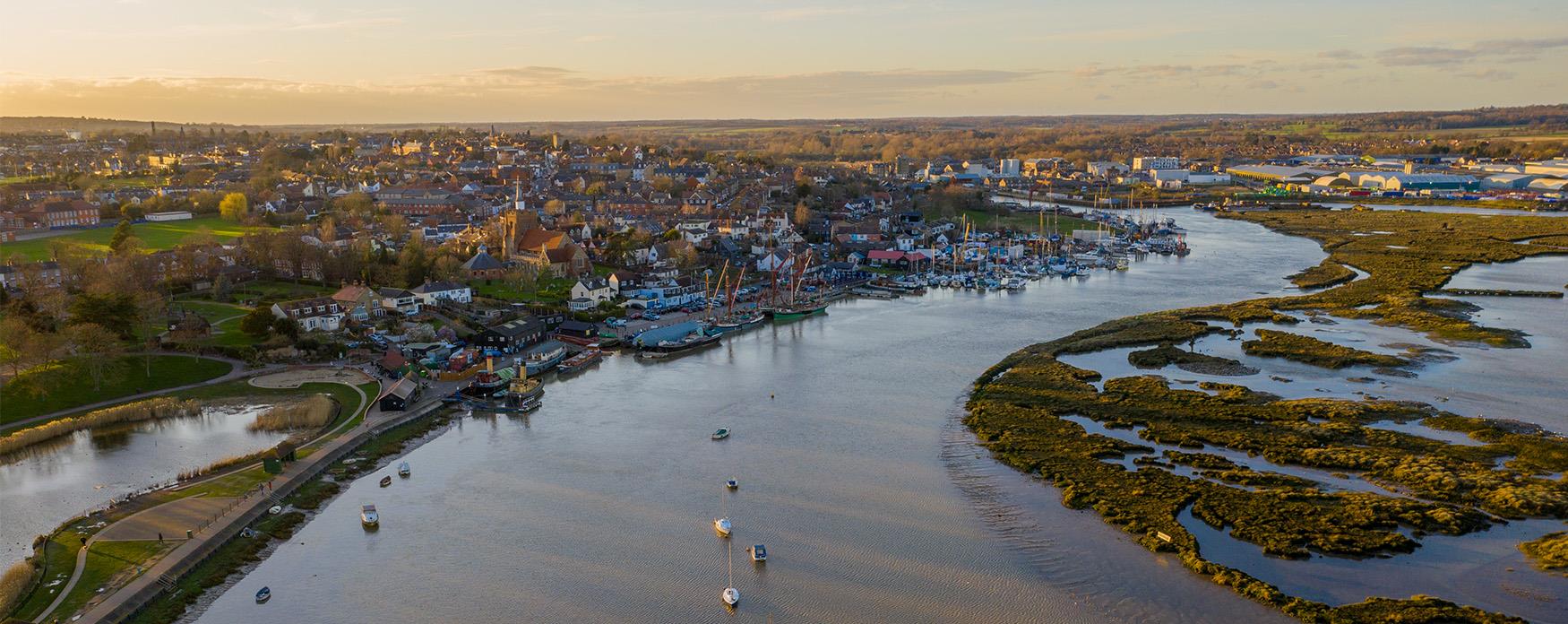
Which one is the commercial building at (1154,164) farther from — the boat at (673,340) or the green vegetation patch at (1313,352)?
the boat at (673,340)

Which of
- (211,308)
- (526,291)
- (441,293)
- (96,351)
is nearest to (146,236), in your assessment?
(211,308)

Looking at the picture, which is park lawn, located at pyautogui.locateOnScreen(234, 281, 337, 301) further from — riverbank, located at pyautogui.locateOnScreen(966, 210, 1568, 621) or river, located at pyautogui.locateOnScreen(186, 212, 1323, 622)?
riverbank, located at pyautogui.locateOnScreen(966, 210, 1568, 621)

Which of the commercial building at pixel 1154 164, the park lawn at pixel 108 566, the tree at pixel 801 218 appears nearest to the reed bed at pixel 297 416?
the park lawn at pixel 108 566

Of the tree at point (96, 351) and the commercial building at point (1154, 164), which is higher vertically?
the commercial building at point (1154, 164)

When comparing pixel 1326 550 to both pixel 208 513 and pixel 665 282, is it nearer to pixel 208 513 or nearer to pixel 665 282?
pixel 208 513

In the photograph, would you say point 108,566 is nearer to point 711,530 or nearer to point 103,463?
point 103,463

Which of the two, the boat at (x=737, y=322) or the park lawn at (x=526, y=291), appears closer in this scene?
the boat at (x=737, y=322)

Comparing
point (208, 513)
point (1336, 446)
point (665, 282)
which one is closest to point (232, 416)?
point (208, 513)
